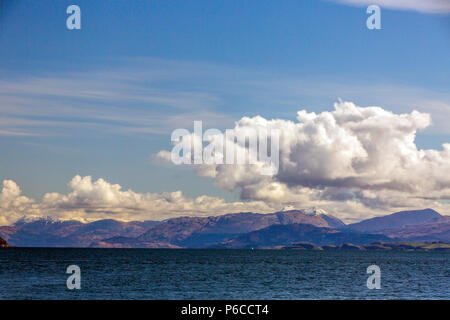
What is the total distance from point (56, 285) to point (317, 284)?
5122 centimetres

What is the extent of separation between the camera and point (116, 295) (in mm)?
89688

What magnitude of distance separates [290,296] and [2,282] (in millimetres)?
54724

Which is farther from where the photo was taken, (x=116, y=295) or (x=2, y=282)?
(x=2, y=282)
